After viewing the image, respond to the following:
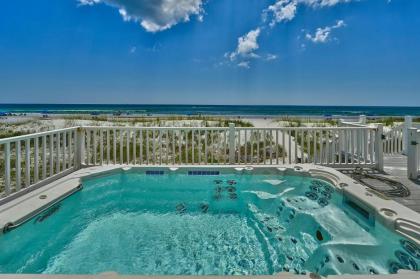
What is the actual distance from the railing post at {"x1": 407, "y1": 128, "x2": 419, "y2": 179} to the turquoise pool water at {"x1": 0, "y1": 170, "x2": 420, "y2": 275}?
1.30 meters

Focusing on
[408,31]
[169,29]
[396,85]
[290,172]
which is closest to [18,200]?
[290,172]

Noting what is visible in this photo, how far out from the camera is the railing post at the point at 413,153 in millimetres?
3527

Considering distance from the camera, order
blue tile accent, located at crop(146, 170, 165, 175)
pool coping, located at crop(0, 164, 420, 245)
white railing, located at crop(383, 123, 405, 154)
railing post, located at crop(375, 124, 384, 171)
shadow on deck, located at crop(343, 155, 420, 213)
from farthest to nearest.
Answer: white railing, located at crop(383, 123, 405, 154), railing post, located at crop(375, 124, 384, 171), blue tile accent, located at crop(146, 170, 165, 175), shadow on deck, located at crop(343, 155, 420, 213), pool coping, located at crop(0, 164, 420, 245)

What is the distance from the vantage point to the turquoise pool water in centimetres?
198

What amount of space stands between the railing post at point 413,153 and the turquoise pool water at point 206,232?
4.28 feet

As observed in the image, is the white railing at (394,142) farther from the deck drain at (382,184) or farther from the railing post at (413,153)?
the railing post at (413,153)

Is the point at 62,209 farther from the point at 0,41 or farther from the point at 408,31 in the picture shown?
the point at 408,31

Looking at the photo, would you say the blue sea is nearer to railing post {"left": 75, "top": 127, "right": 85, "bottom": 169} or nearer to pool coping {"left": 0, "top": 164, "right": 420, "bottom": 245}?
railing post {"left": 75, "top": 127, "right": 85, "bottom": 169}

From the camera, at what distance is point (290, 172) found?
3.94 meters

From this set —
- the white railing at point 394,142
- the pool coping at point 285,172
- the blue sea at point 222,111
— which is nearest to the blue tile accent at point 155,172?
the pool coping at point 285,172

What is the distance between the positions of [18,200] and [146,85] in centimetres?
2377

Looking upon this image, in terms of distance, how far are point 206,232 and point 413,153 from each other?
3190 millimetres

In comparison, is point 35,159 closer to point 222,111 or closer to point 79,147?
point 79,147

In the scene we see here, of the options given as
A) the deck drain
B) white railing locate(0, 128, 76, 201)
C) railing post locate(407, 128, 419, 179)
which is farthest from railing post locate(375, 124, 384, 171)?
white railing locate(0, 128, 76, 201)
